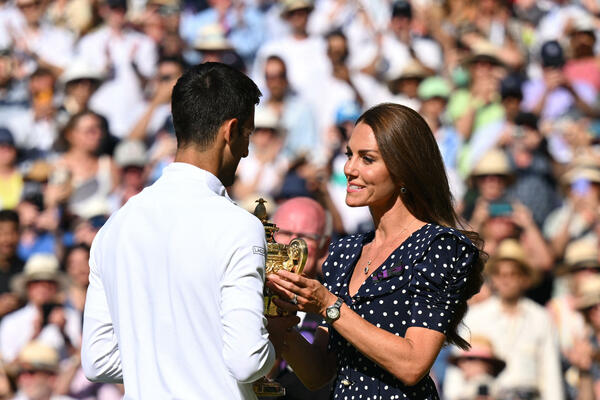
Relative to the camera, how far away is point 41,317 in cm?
725

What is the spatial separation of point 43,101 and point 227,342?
6.71 meters

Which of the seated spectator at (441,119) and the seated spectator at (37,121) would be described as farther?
the seated spectator at (37,121)

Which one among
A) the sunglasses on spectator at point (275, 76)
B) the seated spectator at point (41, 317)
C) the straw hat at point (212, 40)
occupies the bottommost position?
the seated spectator at point (41, 317)

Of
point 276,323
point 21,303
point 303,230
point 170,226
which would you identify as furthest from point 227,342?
point 21,303

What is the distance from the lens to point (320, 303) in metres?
2.87

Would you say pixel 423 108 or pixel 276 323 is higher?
pixel 276 323

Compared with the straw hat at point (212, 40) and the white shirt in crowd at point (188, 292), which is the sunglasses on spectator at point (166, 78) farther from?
the white shirt in crowd at point (188, 292)

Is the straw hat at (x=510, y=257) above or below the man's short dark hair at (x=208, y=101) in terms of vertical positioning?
below

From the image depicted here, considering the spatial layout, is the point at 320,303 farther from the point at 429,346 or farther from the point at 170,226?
the point at 170,226

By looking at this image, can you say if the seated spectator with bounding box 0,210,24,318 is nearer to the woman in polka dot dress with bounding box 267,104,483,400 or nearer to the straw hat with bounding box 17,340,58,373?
the straw hat with bounding box 17,340,58,373

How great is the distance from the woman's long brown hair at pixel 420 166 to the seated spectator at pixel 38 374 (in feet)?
14.3

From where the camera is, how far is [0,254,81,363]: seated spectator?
7082 millimetres

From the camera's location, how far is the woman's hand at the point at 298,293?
9.23 feet

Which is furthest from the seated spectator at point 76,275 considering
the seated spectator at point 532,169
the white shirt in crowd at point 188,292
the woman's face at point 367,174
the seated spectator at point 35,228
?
the white shirt in crowd at point 188,292
